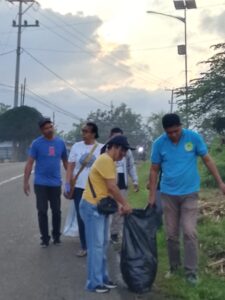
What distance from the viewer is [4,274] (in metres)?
8.27

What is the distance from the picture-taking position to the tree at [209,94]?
25250 millimetres

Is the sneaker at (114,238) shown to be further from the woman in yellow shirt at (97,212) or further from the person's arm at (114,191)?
the person's arm at (114,191)

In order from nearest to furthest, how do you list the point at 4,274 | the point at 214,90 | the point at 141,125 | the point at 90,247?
the point at 90,247, the point at 4,274, the point at 214,90, the point at 141,125

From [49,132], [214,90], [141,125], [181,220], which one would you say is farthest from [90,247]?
[141,125]

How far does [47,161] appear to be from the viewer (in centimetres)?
992

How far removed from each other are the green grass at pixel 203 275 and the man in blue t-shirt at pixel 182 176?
0.20m

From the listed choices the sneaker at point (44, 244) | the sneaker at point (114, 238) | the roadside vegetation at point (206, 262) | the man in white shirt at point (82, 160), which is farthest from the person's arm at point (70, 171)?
the roadside vegetation at point (206, 262)

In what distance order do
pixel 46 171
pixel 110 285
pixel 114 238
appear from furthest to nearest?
pixel 114 238 < pixel 46 171 < pixel 110 285

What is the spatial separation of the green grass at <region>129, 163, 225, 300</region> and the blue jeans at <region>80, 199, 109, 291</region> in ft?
2.28

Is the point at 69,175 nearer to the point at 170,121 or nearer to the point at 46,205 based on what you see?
the point at 46,205

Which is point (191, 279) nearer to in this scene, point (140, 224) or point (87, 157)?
point (140, 224)

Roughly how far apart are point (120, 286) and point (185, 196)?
1.25 m

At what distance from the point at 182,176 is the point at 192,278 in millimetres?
1132

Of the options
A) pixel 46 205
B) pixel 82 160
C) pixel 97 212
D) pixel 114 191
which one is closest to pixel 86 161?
pixel 82 160
